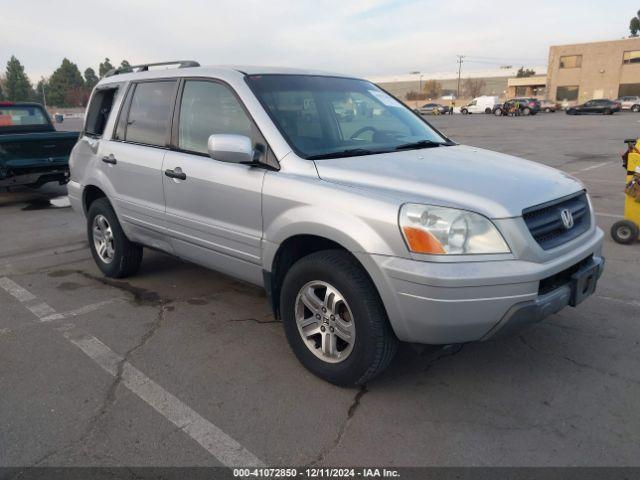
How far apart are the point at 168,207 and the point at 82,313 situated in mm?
1202

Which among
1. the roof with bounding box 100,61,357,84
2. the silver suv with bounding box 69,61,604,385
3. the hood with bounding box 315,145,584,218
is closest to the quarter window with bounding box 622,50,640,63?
the silver suv with bounding box 69,61,604,385

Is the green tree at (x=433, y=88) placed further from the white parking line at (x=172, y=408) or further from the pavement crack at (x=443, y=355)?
the white parking line at (x=172, y=408)

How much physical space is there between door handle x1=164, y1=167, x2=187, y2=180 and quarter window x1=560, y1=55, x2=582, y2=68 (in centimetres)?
7327

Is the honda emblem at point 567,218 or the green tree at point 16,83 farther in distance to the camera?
the green tree at point 16,83

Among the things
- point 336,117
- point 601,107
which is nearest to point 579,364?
point 336,117

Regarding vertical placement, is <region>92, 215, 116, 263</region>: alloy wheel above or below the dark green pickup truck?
below

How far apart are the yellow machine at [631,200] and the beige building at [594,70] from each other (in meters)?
66.9

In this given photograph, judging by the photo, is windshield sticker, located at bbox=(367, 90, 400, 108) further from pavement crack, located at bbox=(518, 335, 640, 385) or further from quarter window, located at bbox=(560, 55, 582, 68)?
quarter window, located at bbox=(560, 55, 582, 68)

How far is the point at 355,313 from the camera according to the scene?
2859 mm

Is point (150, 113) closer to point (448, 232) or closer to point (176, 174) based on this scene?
point (176, 174)

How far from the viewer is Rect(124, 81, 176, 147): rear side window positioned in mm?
4207

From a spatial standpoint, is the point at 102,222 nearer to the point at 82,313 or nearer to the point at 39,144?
the point at 82,313

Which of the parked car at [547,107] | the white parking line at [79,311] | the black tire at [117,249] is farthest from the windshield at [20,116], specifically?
the parked car at [547,107]

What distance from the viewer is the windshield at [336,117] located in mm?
3467
